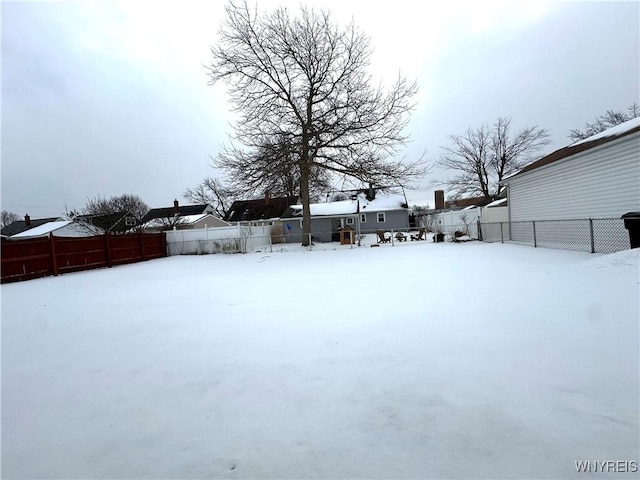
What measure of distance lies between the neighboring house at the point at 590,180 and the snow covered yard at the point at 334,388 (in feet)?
21.0

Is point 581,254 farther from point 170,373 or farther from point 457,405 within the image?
point 170,373

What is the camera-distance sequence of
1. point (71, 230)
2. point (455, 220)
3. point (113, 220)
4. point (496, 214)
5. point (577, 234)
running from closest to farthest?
point (577, 234) → point (496, 214) → point (71, 230) → point (455, 220) → point (113, 220)

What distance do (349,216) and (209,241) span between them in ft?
40.6

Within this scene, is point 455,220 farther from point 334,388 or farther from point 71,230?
point 71,230

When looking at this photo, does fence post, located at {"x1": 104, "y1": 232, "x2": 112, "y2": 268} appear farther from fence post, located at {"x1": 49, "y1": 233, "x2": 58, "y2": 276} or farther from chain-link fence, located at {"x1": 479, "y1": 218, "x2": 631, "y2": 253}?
chain-link fence, located at {"x1": 479, "y1": 218, "x2": 631, "y2": 253}

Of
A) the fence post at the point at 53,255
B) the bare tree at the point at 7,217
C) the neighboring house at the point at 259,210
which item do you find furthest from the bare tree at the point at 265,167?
the bare tree at the point at 7,217

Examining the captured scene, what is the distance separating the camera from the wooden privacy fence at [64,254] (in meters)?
12.5

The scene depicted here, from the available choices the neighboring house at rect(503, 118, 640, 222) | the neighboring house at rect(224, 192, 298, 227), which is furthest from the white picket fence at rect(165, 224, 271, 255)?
the neighboring house at rect(224, 192, 298, 227)

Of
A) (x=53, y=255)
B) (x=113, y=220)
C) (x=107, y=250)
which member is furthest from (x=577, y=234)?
(x=113, y=220)

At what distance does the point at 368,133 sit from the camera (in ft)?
65.5

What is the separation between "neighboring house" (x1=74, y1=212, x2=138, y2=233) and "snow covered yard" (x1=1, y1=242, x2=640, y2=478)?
23652 millimetres

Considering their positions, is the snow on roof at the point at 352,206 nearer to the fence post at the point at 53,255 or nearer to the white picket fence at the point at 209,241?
the white picket fence at the point at 209,241

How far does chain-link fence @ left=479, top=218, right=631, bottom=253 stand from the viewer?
10.2 meters

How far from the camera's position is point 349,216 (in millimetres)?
28453
